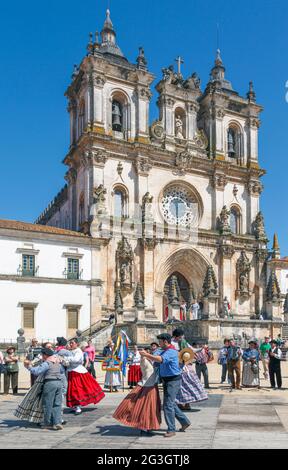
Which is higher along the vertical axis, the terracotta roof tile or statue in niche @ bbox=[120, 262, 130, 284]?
the terracotta roof tile

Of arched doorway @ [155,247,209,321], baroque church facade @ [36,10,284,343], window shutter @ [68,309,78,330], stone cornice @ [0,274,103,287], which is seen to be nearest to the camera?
stone cornice @ [0,274,103,287]

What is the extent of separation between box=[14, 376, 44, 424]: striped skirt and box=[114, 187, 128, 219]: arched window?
96.7 feet

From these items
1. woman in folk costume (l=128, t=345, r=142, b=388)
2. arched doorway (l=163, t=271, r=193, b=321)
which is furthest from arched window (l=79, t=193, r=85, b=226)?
woman in folk costume (l=128, t=345, r=142, b=388)

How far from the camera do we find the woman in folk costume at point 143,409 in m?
8.78

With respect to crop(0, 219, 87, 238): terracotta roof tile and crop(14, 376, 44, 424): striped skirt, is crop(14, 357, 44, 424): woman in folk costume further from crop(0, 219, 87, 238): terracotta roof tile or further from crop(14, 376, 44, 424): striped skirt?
crop(0, 219, 87, 238): terracotta roof tile

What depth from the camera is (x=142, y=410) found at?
8938 mm

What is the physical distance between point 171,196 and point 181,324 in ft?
45.3

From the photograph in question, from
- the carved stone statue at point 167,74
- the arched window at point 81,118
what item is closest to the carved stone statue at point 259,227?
the carved stone statue at point 167,74

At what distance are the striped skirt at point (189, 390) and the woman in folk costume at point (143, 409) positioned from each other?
2381 mm

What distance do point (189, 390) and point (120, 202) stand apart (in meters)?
28.9

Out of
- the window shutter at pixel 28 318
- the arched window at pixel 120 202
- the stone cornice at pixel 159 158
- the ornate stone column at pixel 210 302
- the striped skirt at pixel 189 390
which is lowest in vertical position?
the striped skirt at pixel 189 390

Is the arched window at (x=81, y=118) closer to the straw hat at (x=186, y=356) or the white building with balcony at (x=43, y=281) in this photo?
the white building with balcony at (x=43, y=281)

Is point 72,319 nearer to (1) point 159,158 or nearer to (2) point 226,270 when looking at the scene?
(2) point 226,270

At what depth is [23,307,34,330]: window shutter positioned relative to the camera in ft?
108
